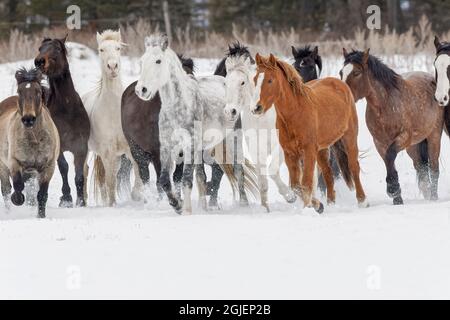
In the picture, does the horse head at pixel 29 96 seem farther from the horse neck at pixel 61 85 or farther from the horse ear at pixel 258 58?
the horse ear at pixel 258 58

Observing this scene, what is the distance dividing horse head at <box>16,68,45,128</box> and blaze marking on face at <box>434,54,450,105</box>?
432 cm

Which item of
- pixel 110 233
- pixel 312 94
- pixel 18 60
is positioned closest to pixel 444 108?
pixel 312 94

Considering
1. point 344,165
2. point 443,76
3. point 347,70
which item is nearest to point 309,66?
point 347,70

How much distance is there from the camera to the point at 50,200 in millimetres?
13359

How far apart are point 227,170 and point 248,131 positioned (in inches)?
44.4

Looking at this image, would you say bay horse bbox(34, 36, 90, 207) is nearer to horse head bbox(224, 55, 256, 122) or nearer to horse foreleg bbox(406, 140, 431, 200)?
horse head bbox(224, 55, 256, 122)

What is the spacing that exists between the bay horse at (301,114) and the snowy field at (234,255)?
0.41 meters

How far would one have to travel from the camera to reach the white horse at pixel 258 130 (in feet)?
32.3

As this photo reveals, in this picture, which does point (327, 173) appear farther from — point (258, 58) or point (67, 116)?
point (67, 116)

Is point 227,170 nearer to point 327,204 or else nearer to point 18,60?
point 327,204

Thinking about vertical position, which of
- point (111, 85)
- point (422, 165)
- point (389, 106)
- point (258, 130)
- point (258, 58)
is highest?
point (258, 58)

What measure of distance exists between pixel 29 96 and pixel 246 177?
2981 mm

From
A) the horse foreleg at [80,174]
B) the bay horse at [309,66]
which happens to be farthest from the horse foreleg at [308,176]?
the horse foreleg at [80,174]

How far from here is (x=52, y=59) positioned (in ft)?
37.3
